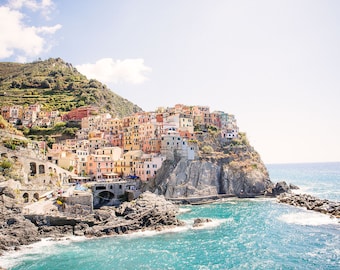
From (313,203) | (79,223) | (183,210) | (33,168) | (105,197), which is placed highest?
(33,168)

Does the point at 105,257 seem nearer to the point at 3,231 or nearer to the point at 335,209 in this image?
the point at 3,231

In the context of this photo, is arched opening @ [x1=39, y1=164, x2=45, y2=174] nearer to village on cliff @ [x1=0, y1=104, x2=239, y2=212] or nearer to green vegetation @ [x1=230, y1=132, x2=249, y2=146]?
village on cliff @ [x1=0, y1=104, x2=239, y2=212]

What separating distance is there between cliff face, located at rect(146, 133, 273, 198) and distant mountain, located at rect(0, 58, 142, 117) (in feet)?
159

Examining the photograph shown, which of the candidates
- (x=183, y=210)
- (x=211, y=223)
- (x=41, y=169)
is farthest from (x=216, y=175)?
(x=41, y=169)

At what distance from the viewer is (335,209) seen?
54969 mm

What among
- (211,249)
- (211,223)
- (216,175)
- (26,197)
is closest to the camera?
(211,249)

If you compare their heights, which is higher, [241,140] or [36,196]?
[241,140]

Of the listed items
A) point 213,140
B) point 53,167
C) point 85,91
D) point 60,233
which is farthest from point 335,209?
point 85,91

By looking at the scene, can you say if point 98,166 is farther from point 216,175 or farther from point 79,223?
point 216,175

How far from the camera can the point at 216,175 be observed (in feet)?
243

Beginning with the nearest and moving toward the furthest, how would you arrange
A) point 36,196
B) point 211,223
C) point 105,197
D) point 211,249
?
point 211,249 < point 211,223 < point 36,196 < point 105,197

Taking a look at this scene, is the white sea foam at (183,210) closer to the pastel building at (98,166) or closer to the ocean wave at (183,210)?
the ocean wave at (183,210)

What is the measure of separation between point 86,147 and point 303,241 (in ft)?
174

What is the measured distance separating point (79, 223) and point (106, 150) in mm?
28020
